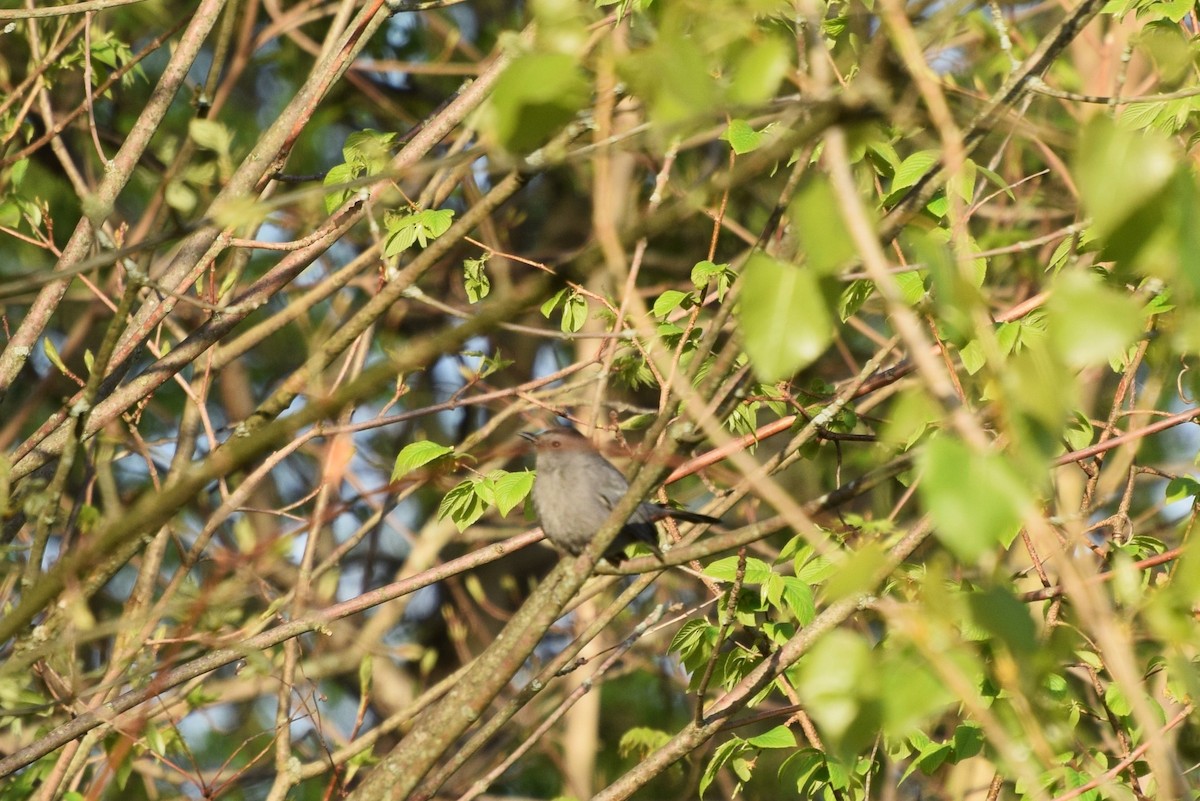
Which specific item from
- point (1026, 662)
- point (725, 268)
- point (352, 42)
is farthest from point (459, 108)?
point (1026, 662)

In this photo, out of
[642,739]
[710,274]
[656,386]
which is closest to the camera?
[710,274]

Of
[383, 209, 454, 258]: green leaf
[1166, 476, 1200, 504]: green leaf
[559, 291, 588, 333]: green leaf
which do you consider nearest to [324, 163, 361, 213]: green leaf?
[383, 209, 454, 258]: green leaf

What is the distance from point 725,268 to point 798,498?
6.01 meters

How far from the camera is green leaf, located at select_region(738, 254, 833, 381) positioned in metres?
1.61

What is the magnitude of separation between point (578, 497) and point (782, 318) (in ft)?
11.3

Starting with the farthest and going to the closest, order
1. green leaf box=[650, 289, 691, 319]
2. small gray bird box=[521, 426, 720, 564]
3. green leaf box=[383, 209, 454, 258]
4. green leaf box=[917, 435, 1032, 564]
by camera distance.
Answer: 1. small gray bird box=[521, 426, 720, 564]
2. green leaf box=[650, 289, 691, 319]
3. green leaf box=[383, 209, 454, 258]
4. green leaf box=[917, 435, 1032, 564]

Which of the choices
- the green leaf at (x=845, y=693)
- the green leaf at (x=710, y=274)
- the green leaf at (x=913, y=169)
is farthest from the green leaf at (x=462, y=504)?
the green leaf at (x=845, y=693)

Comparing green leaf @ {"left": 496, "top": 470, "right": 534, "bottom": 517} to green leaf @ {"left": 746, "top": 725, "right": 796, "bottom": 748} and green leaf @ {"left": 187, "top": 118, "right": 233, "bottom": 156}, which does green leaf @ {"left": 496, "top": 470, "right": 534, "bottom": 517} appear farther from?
green leaf @ {"left": 187, "top": 118, "right": 233, "bottom": 156}

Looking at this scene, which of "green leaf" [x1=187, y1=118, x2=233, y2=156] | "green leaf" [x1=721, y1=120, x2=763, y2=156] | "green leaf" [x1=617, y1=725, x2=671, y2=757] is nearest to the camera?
"green leaf" [x1=187, y1=118, x2=233, y2=156]

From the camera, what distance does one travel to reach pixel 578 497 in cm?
503

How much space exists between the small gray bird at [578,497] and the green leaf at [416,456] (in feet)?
2.56

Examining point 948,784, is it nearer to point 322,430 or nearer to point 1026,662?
point 322,430

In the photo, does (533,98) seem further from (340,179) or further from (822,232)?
(340,179)

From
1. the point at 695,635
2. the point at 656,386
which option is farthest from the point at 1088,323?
the point at 656,386
